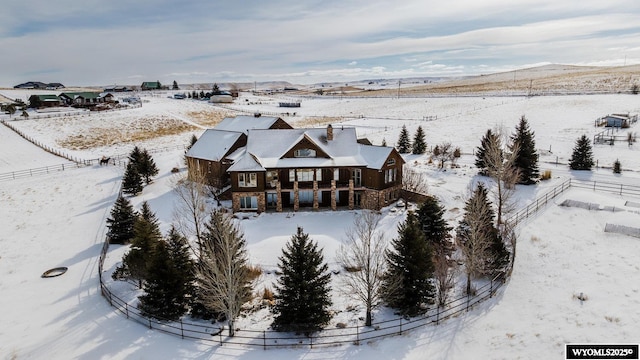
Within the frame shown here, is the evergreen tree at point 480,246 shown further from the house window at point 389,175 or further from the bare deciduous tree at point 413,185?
the house window at point 389,175

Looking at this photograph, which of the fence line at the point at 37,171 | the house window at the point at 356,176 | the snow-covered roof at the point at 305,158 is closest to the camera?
the snow-covered roof at the point at 305,158

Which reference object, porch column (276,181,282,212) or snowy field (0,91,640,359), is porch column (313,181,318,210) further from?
porch column (276,181,282,212)

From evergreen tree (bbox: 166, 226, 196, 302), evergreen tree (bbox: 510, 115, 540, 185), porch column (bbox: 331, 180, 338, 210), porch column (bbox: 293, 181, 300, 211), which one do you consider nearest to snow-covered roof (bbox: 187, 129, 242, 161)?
porch column (bbox: 293, 181, 300, 211)

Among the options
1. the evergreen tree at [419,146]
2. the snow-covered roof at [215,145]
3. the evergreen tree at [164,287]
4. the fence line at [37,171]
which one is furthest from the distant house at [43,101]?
the evergreen tree at [164,287]

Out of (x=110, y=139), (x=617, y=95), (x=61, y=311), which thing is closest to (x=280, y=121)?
(x=61, y=311)

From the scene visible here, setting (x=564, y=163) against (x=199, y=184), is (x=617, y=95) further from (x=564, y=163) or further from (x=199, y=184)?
(x=199, y=184)

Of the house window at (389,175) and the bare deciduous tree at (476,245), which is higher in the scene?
the house window at (389,175)

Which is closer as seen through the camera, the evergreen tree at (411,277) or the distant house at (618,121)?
the evergreen tree at (411,277)
